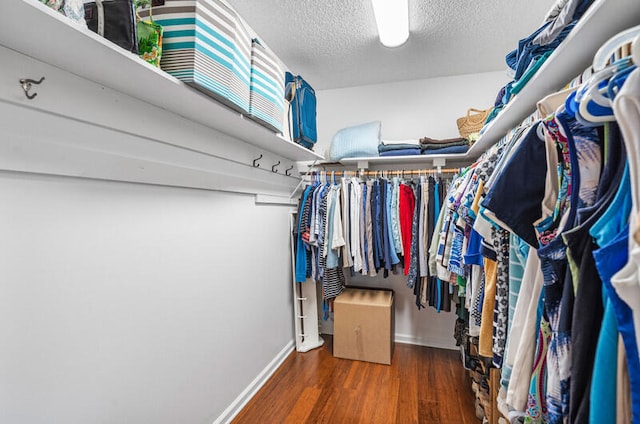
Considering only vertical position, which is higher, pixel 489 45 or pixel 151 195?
pixel 489 45

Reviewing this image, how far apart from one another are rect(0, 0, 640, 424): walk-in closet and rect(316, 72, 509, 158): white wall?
3 cm

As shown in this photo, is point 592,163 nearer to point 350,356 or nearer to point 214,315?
point 214,315

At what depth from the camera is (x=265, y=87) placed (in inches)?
56.9

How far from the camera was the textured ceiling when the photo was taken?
1669 millimetres

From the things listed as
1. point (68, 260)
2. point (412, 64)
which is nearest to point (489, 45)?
point (412, 64)

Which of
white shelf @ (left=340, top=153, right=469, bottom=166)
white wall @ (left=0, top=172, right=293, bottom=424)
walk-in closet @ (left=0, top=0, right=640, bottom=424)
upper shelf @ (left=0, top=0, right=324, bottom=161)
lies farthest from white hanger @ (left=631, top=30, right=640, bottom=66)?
white shelf @ (left=340, top=153, right=469, bottom=166)

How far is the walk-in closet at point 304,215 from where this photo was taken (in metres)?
0.59

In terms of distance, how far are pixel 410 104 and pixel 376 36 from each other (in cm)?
89

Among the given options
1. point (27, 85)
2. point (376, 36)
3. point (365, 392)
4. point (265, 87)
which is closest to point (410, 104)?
point (376, 36)

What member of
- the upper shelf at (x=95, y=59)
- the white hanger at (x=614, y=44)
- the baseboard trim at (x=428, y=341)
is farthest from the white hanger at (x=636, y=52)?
the baseboard trim at (x=428, y=341)

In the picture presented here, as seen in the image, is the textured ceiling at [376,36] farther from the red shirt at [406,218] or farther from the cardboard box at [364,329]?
the cardboard box at [364,329]

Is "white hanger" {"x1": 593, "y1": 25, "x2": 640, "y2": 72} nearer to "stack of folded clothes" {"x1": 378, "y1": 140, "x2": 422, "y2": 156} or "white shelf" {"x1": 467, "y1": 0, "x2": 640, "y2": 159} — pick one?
"white shelf" {"x1": 467, "y1": 0, "x2": 640, "y2": 159}

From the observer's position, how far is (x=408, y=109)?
2689 mm

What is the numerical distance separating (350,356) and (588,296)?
2.12 metres
